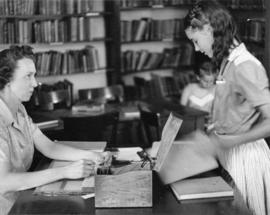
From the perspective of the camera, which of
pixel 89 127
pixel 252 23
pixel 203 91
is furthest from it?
pixel 203 91

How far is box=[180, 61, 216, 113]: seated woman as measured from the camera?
179 inches

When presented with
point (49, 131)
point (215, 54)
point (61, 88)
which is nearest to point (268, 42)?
point (215, 54)

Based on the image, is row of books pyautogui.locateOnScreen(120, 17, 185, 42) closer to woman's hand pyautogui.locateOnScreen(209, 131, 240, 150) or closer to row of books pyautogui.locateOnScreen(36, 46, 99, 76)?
row of books pyautogui.locateOnScreen(36, 46, 99, 76)

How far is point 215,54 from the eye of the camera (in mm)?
2143

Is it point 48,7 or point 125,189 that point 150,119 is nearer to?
point 48,7

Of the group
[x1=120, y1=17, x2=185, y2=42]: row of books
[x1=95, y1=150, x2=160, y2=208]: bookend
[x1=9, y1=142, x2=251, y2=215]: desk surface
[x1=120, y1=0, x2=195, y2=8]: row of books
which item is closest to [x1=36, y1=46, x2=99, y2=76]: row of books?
[x1=120, y1=17, x2=185, y2=42]: row of books

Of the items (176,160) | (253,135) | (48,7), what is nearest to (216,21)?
(253,135)

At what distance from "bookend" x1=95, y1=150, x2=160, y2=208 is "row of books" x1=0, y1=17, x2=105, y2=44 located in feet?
11.4

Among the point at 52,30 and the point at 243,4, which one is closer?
the point at 243,4

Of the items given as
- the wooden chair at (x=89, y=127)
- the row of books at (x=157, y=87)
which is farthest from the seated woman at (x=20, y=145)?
the row of books at (x=157, y=87)

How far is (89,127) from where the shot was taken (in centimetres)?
356

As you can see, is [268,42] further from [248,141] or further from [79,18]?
[79,18]

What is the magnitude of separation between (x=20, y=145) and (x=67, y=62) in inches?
122

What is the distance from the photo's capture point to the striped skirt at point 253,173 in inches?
85.0
